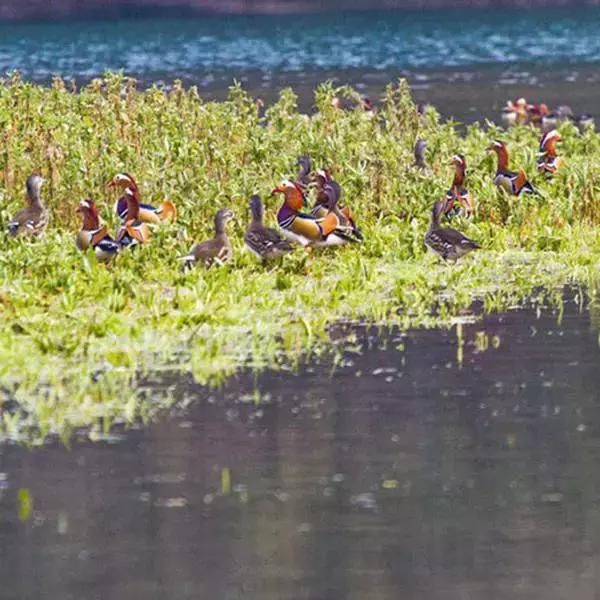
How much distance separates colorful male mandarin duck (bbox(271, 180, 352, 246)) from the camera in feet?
64.2

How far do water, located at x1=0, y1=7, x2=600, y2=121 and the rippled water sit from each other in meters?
0.07

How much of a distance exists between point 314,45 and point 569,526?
89398 mm

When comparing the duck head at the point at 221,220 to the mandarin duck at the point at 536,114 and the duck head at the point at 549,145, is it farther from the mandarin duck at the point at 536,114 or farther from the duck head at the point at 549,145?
the mandarin duck at the point at 536,114

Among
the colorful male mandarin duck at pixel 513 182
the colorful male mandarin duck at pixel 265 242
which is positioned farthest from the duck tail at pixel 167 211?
the colorful male mandarin duck at pixel 513 182

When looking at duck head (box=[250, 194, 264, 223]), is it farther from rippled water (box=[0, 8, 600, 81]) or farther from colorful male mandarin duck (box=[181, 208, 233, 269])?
rippled water (box=[0, 8, 600, 81])

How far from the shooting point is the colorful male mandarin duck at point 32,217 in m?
19.8

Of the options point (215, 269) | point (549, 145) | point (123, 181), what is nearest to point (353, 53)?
point (549, 145)

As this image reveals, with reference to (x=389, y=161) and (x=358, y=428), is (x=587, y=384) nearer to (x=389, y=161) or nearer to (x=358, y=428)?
(x=358, y=428)

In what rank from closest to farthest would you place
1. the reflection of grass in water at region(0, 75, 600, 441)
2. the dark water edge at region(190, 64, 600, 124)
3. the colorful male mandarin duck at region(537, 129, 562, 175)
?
1. the reflection of grass in water at region(0, 75, 600, 441)
2. the colorful male mandarin duck at region(537, 129, 562, 175)
3. the dark water edge at region(190, 64, 600, 124)

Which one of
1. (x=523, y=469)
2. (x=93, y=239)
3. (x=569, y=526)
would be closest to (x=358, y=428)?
(x=523, y=469)

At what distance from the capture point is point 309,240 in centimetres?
1959

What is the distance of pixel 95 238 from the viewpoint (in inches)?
739

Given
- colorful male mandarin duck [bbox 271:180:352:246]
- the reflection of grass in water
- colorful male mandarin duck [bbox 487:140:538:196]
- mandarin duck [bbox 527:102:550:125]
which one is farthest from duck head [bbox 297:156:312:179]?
mandarin duck [bbox 527:102:550:125]

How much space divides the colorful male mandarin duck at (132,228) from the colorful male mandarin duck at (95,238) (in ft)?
0.48
